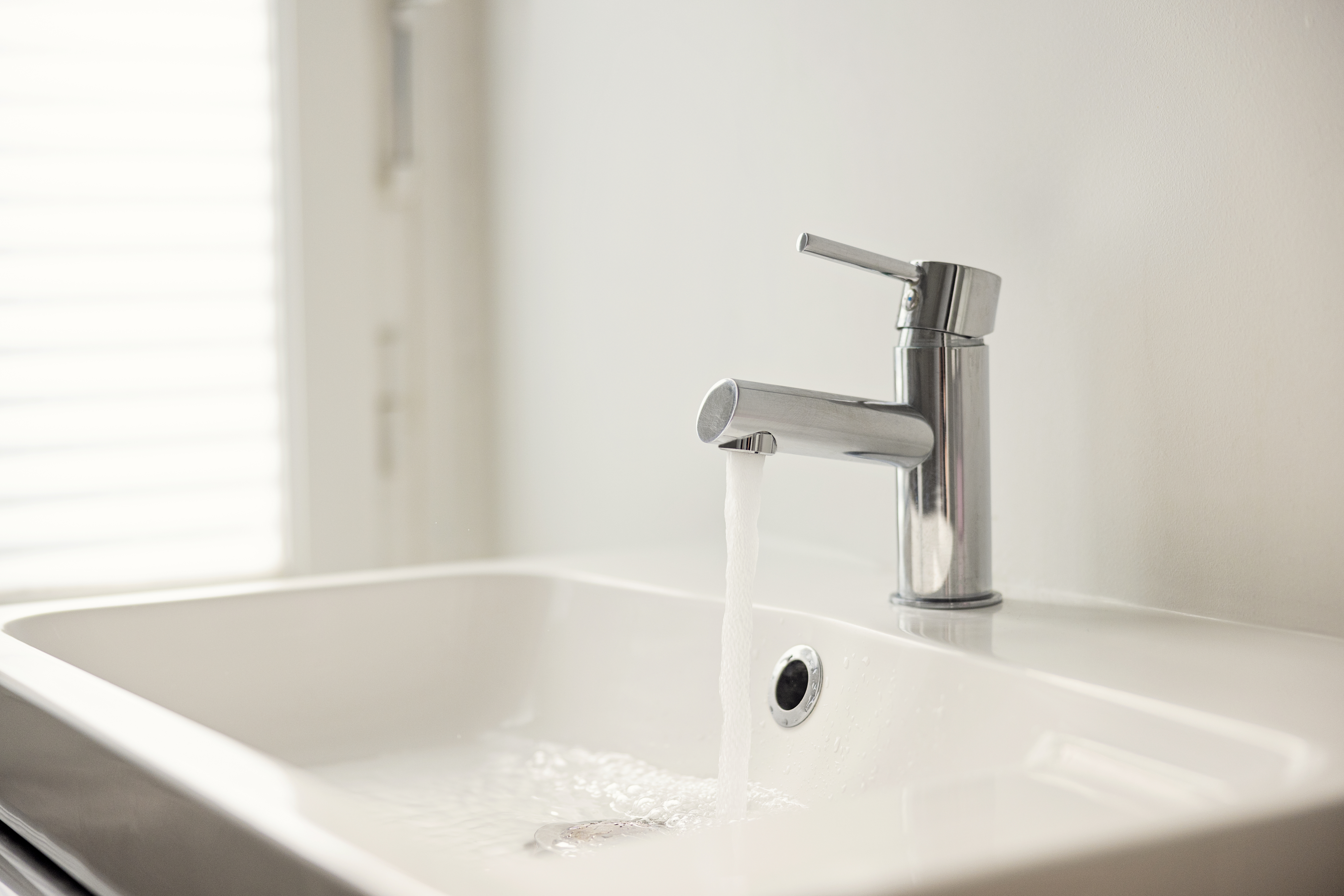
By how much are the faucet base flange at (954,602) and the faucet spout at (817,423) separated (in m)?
0.07

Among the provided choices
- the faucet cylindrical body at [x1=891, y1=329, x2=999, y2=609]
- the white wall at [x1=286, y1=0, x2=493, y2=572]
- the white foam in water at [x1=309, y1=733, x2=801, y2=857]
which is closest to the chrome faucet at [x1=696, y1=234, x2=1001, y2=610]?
the faucet cylindrical body at [x1=891, y1=329, x2=999, y2=609]

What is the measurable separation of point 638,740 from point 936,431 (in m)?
0.26

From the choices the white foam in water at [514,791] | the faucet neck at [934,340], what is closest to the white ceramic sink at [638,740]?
the white foam in water at [514,791]

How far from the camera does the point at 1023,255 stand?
30.1 inches

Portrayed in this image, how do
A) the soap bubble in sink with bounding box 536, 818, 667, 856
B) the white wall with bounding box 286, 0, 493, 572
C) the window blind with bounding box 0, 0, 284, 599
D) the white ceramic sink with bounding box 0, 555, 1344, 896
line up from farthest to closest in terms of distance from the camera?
the white wall with bounding box 286, 0, 493, 572, the window blind with bounding box 0, 0, 284, 599, the soap bubble in sink with bounding box 536, 818, 667, 856, the white ceramic sink with bounding box 0, 555, 1344, 896

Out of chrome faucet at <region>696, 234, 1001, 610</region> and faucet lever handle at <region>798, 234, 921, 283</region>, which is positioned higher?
faucet lever handle at <region>798, 234, 921, 283</region>

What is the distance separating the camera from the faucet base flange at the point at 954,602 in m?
0.69

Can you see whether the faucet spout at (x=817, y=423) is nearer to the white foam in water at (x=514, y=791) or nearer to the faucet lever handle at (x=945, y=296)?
the faucet lever handle at (x=945, y=296)

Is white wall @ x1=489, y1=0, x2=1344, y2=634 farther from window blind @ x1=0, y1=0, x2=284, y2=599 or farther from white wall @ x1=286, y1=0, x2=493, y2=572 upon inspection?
window blind @ x1=0, y1=0, x2=284, y2=599

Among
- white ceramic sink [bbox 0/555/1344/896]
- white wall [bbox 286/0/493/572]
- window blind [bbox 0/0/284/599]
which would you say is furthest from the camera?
white wall [bbox 286/0/493/572]

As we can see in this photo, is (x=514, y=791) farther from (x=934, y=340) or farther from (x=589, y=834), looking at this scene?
(x=934, y=340)

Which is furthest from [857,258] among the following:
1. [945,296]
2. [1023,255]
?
[1023,255]

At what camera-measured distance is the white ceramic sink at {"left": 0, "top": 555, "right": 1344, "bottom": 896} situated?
352 mm

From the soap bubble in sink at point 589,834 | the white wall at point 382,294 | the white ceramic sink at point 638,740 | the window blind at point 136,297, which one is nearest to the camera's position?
the white ceramic sink at point 638,740
